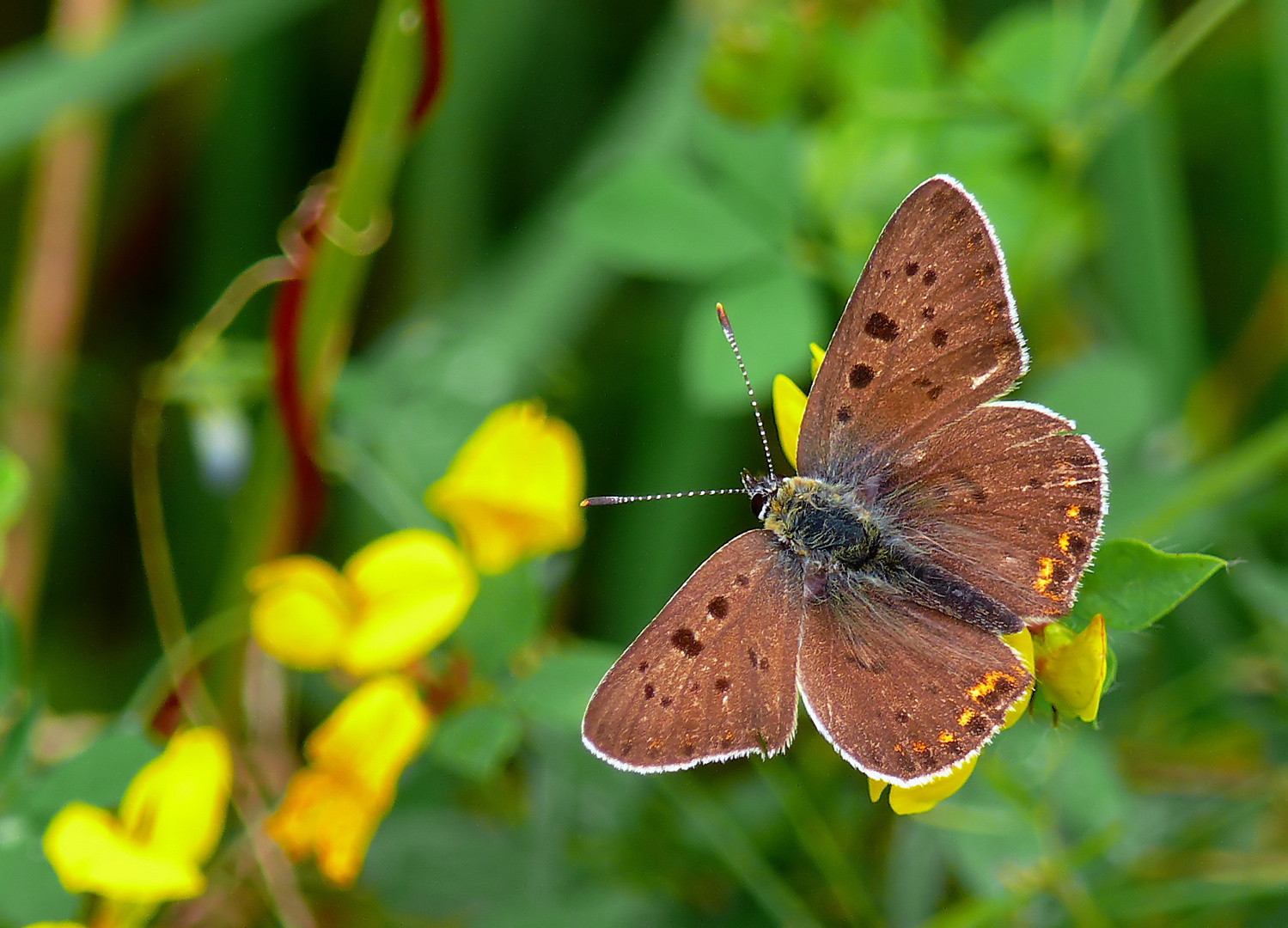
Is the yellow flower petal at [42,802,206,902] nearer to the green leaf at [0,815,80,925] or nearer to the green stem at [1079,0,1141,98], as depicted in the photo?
the green leaf at [0,815,80,925]

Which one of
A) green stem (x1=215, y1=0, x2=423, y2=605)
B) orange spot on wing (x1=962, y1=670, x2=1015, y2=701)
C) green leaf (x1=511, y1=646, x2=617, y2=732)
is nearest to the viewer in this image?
orange spot on wing (x1=962, y1=670, x2=1015, y2=701)

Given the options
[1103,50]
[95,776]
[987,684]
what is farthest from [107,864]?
[1103,50]

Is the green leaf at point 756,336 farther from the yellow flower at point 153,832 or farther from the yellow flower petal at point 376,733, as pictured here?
the yellow flower at point 153,832

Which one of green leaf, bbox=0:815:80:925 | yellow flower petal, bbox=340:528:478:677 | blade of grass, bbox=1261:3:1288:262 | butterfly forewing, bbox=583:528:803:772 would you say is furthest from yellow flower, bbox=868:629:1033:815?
blade of grass, bbox=1261:3:1288:262

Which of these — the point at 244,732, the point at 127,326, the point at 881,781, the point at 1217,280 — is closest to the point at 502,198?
the point at 127,326

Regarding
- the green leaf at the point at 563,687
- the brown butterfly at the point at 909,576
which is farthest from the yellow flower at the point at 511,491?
the brown butterfly at the point at 909,576

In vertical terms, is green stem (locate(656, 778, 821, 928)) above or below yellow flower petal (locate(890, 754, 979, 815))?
below

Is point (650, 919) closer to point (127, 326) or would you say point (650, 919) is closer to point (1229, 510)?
point (1229, 510)
